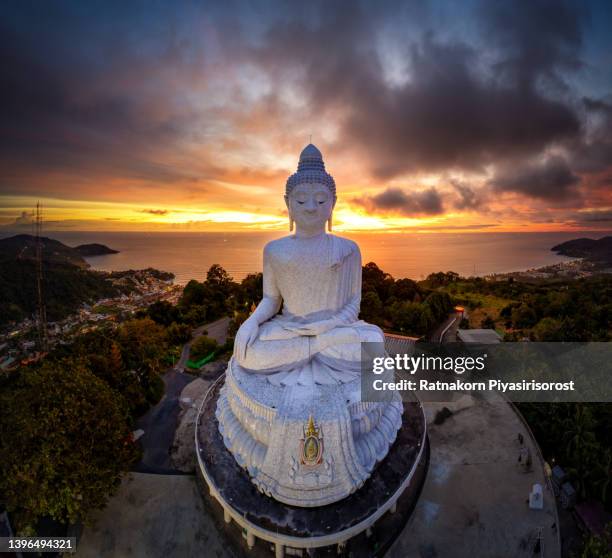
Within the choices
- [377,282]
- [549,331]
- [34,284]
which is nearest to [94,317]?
[34,284]

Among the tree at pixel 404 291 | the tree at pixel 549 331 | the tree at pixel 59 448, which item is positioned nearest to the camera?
the tree at pixel 59 448

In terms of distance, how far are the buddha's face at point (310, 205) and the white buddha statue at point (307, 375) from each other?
26 millimetres

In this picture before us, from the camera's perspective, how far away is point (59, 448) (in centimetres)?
735

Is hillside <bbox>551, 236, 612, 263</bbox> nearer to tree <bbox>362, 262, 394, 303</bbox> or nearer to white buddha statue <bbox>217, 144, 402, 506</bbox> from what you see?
tree <bbox>362, 262, 394, 303</bbox>

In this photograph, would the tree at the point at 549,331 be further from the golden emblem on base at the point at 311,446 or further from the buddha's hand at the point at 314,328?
the golden emblem on base at the point at 311,446

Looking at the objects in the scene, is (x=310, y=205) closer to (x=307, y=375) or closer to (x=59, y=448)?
(x=307, y=375)

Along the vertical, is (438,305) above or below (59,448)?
above

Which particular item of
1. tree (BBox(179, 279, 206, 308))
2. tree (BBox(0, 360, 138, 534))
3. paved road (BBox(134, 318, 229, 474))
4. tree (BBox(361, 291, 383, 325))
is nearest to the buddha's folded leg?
tree (BBox(0, 360, 138, 534))

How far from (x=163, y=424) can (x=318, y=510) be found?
6.61 meters

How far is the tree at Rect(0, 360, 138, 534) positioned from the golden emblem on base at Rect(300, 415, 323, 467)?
4535 millimetres

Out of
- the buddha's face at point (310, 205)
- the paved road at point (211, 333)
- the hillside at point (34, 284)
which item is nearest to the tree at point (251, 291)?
the paved road at point (211, 333)

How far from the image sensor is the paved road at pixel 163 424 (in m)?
9.79

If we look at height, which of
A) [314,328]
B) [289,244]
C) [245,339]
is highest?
[289,244]

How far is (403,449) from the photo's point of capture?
8.54 metres
